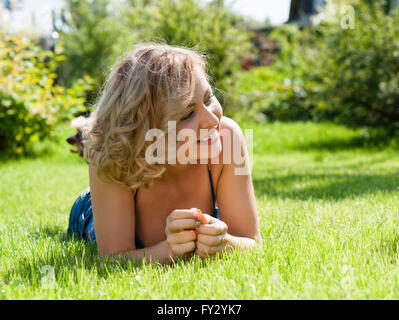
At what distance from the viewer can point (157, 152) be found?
6.21 feet

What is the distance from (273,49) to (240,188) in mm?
13553

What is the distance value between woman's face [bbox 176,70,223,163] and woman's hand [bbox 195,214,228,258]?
274 millimetres

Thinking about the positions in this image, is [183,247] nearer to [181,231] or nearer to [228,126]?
[181,231]

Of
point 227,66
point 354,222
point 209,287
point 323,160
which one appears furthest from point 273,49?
point 209,287

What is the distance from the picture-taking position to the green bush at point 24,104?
6.51m

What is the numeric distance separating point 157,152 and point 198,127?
198 mm

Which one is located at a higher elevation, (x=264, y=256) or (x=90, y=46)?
(x=90, y=46)

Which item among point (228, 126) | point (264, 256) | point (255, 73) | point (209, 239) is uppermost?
point (255, 73)

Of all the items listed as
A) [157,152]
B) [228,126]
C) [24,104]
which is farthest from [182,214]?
[24,104]

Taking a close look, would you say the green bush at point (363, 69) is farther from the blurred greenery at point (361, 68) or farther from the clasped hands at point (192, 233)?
the clasped hands at point (192, 233)

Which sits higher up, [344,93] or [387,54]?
[387,54]

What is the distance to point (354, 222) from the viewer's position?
2.49 meters

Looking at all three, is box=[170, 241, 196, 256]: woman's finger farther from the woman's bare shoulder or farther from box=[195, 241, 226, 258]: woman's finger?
the woman's bare shoulder
